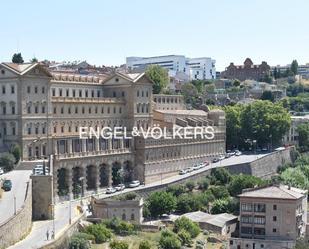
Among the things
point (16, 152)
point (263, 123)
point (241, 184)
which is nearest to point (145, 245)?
point (16, 152)

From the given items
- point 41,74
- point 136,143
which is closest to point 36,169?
point 41,74

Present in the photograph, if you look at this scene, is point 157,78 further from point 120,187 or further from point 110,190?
point 110,190

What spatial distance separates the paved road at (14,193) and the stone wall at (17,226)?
0.48 meters

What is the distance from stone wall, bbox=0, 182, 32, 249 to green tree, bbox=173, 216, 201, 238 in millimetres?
15248

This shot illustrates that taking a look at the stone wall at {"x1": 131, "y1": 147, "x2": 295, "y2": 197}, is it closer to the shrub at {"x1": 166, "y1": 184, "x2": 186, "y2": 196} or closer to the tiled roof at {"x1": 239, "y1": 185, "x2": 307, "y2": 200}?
the shrub at {"x1": 166, "y1": 184, "x2": 186, "y2": 196}

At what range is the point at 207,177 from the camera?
89.5 metres

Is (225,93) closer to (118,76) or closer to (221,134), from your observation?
(221,134)

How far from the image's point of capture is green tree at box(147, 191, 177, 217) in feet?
238

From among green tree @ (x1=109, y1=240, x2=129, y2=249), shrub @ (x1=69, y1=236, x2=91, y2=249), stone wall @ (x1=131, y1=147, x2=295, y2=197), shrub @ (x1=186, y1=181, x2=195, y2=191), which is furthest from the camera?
stone wall @ (x1=131, y1=147, x2=295, y2=197)

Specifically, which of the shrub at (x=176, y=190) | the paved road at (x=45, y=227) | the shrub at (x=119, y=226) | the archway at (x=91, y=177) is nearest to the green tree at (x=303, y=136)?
the shrub at (x=176, y=190)

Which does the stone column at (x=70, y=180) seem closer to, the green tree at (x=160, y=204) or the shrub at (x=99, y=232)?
the green tree at (x=160, y=204)

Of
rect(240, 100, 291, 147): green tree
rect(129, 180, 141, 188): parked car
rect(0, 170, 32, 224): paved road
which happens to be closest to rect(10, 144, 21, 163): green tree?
rect(0, 170, 32, 224): paved road

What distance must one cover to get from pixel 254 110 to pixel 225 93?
4839 centimetres

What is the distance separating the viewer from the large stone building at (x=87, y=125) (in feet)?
249
